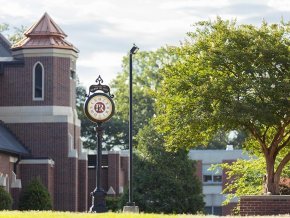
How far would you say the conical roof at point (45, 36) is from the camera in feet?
202

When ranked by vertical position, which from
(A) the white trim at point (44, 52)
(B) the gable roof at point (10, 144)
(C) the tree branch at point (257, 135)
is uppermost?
(A) the white trim at point (44, 52)

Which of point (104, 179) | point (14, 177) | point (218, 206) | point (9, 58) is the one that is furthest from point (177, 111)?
point (218, 206)

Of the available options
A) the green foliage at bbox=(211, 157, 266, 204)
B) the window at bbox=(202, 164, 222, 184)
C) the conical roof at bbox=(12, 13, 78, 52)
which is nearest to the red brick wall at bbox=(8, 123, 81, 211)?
the conical roof at bbox=(12, 13, 78, 52)

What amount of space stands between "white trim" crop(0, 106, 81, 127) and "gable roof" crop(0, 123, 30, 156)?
0.71 metres

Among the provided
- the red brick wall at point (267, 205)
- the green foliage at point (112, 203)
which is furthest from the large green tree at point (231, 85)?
the green foliage at point (112, 203)

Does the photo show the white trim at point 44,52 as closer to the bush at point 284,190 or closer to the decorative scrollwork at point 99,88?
the bush at point 284,190

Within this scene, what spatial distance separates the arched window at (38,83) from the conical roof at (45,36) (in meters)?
1.28

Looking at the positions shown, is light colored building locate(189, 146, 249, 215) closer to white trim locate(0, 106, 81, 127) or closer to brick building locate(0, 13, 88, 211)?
brick building locate(0, 13, 88, 211)

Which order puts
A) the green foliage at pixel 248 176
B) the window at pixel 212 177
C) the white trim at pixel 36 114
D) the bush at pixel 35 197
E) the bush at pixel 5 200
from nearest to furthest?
the bush at pixel 5 200
the green foliage at pixel 248 176
the bush at pixel 35 197
the white trim at pixel 36 114
the window at pixel 212 177

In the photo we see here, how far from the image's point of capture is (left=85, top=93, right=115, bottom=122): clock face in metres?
36.7

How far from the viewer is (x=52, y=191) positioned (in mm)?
60688

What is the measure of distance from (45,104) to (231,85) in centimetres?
2294

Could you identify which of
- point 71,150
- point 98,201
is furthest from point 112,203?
point 98,201

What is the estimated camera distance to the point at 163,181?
201ft
